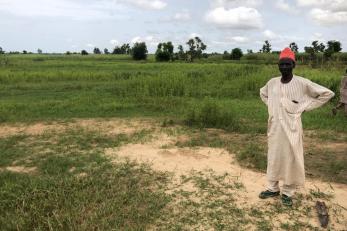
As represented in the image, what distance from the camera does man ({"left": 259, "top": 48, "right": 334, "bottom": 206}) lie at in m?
3.73

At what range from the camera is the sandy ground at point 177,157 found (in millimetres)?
4370

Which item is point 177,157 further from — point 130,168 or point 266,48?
point 266,48

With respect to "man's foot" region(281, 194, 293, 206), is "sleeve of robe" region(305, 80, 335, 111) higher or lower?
higher

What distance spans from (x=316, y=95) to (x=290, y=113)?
30 centimetres

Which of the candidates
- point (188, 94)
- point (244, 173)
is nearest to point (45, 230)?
point (244, 173)

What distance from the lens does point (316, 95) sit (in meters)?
3.74

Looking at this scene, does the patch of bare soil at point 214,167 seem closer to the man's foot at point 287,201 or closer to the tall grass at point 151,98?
the man's foot at point 287,201

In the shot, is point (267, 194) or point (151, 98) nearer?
point (267, 194)

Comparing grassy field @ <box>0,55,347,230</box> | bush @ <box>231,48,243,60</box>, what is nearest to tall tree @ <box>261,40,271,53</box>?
bush @ <box>231,48,243,60</box>

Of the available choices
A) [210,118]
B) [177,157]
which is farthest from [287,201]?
[210,118]

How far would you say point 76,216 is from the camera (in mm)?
3664

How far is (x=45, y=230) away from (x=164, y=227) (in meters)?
1.09

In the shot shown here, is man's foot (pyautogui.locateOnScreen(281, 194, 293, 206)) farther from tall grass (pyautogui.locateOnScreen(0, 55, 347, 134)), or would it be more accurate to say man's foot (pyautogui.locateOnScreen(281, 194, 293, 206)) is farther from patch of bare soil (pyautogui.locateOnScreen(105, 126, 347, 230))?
tall grass (pyautogui.locateOnScreen(0, 55, 347, 134))

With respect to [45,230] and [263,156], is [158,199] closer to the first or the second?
[45,230]
